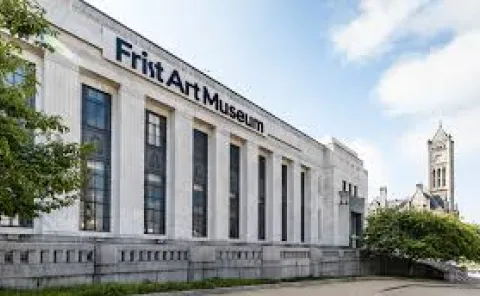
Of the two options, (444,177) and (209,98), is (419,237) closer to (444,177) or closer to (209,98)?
(209,98)

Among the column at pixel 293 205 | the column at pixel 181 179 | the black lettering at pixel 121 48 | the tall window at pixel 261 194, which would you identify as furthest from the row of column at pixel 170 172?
the column at pixel 293 205

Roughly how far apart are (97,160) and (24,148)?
1402 cm

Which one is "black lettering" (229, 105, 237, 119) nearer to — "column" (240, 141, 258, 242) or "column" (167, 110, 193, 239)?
"column" (240, 141, 258, 242)

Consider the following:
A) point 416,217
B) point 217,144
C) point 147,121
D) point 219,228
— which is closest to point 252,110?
point 217,144

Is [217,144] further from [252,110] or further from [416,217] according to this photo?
[416,217]

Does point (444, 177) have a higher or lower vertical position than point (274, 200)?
higher

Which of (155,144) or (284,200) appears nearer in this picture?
(155,144)

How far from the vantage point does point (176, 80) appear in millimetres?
35312

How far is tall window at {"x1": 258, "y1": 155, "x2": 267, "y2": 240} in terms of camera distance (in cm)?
4662

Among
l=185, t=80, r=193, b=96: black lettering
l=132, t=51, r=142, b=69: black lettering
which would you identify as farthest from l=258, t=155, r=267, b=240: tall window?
l=132, t=51, r=142, b=69: black lettering

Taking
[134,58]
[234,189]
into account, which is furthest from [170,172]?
[234,189]

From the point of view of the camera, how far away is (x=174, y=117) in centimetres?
3528

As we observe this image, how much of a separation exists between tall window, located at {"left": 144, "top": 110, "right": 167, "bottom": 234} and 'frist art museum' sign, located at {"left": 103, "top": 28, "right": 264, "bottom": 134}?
2.04 metres

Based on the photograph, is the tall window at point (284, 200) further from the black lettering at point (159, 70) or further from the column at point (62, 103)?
the column at point (62, 103)
